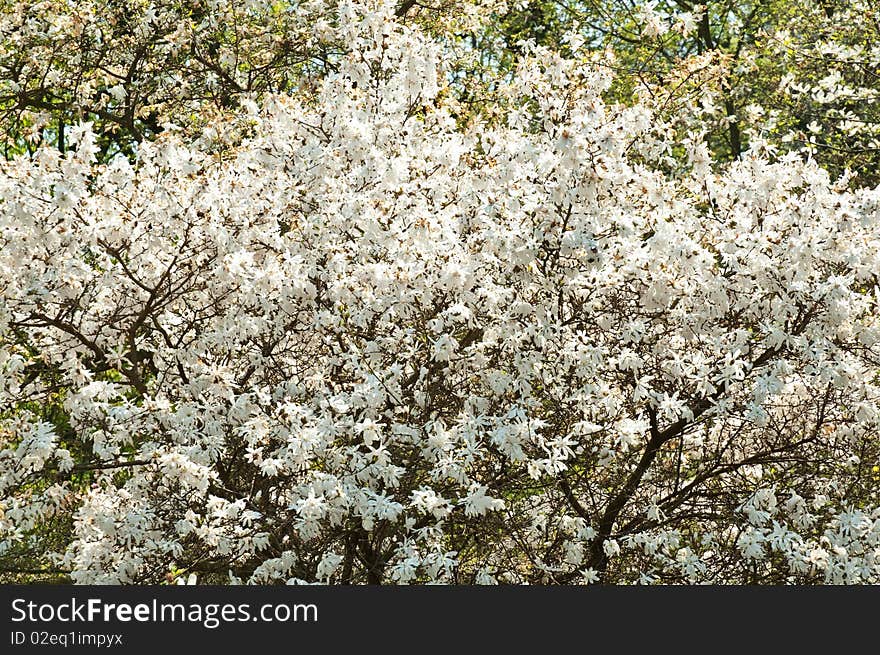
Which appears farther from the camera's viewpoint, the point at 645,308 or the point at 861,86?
the point at 861,86

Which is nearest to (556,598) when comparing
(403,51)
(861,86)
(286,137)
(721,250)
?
(721,250)

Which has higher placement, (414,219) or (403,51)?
(403,51)

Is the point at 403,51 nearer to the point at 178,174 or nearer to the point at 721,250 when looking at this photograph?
the point at 178,174

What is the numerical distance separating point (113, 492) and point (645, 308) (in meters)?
3.26

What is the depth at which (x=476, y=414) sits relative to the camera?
20.9 feet

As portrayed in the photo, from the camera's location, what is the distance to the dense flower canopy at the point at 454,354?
601cm

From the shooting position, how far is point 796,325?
20.2 feet

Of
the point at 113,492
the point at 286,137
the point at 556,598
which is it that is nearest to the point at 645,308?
the point at 556,598

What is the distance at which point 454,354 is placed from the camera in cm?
647

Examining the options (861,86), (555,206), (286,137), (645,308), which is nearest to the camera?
(555,206)

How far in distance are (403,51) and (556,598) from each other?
12.7ft

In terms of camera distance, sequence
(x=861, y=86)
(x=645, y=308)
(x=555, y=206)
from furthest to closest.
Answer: (x=861, y=86) → (x=645, y=308) → (x=555, y=206)

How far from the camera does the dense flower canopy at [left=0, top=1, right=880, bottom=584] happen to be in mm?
6012

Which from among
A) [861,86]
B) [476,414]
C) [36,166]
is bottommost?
[476,414]
